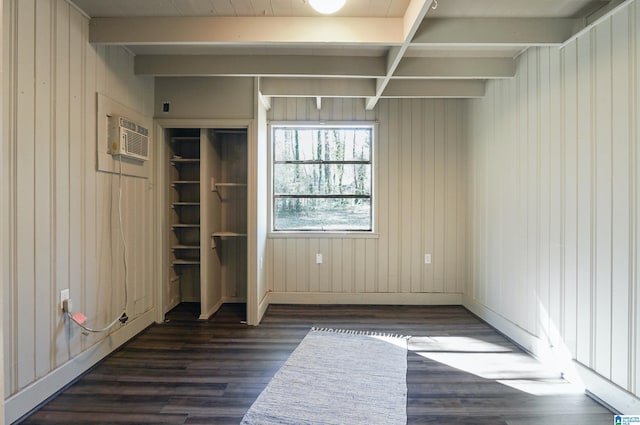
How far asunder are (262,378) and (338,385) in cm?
54

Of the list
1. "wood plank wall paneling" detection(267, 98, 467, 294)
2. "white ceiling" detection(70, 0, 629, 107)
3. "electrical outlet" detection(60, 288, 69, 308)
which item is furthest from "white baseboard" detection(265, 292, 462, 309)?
"white ceiling" detection(70, 0, 629, 107)

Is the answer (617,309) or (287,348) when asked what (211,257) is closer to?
(287,348)

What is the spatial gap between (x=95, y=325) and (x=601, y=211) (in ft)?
11.7

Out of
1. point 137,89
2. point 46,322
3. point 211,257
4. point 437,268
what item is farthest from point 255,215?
point 437,268

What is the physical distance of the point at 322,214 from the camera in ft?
13.7

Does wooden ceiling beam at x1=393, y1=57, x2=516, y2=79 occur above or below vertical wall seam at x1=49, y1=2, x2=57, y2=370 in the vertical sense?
above

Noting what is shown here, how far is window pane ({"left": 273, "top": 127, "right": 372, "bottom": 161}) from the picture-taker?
4.12 metres

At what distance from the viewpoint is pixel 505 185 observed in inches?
125

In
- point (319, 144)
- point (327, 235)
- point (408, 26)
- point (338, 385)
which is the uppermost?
point (408, 26)

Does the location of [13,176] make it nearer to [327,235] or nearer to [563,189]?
[327,235]

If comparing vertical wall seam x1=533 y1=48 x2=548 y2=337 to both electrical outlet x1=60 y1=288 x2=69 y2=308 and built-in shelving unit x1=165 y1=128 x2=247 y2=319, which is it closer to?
built-in shelving unit x1=165 y1=128 x2=247 y2=319

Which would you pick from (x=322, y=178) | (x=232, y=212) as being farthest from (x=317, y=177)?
(x=232, y=212)

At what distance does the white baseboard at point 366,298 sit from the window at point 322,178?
786mm

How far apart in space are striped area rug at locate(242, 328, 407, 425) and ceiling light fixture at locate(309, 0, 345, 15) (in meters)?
2.46
